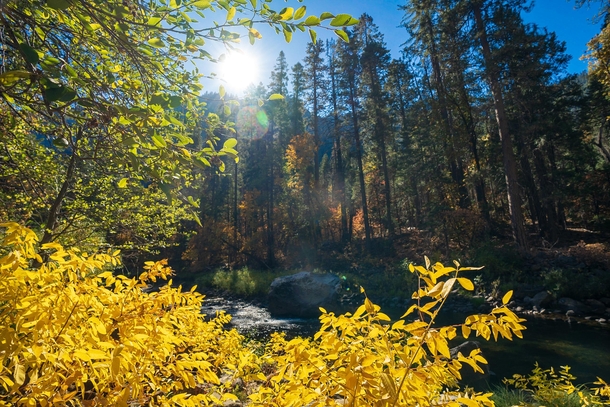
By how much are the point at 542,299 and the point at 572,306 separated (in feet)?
2.64

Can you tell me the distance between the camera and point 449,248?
17391mm

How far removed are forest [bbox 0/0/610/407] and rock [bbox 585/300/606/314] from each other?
0.50m

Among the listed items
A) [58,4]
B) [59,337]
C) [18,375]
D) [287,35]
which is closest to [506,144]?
[287,35]

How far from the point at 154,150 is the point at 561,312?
13430 millimetres

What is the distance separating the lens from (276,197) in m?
29.8

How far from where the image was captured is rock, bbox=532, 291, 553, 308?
10.9m

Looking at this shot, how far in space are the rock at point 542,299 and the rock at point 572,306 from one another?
0.28m

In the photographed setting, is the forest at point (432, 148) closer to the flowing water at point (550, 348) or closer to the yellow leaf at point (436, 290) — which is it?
the flowing water at point (550, 348)

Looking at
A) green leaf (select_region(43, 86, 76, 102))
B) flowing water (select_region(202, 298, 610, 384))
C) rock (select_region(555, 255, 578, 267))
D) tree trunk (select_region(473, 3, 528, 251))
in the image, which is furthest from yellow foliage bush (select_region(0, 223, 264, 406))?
rock (select_region(555, 255, 578, 267))

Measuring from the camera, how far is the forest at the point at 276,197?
123 cm

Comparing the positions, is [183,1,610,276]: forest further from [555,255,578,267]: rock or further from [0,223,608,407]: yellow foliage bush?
[0,223,608,407]: yellow foliage bush

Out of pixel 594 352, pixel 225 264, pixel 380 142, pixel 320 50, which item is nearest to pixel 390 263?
pixel 380 142

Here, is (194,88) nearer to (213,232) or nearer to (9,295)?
(9,295)

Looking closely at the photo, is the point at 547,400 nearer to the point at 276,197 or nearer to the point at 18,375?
the point at 18,375
